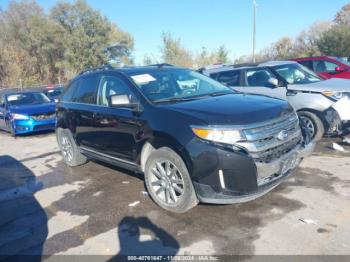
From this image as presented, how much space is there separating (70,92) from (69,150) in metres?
1.13

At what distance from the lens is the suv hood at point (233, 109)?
3.56 m

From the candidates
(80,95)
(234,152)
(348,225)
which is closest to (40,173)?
(80,95)

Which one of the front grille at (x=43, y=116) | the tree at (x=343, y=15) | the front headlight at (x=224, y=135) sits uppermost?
the tree at (x=343, y=15)

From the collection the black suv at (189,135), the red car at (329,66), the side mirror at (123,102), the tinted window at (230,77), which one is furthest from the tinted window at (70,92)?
the red car at (329,66)

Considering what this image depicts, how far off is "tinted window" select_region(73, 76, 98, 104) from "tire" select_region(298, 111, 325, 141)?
4.17 meters

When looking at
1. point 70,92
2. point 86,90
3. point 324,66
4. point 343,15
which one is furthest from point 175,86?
point 343,15

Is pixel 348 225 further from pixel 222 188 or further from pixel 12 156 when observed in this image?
pixel 12 156

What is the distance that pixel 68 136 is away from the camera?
624cm

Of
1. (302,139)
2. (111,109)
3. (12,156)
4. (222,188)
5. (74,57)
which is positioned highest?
(74,57)

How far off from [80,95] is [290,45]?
44919 millimetres

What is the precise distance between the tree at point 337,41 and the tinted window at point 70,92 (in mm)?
31728

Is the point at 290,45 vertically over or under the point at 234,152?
over

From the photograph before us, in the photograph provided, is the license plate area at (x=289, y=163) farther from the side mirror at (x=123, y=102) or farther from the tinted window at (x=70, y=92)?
the tinted window at (x=70, y=92)

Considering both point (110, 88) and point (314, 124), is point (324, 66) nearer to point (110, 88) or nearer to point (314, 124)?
point (314, 124)
